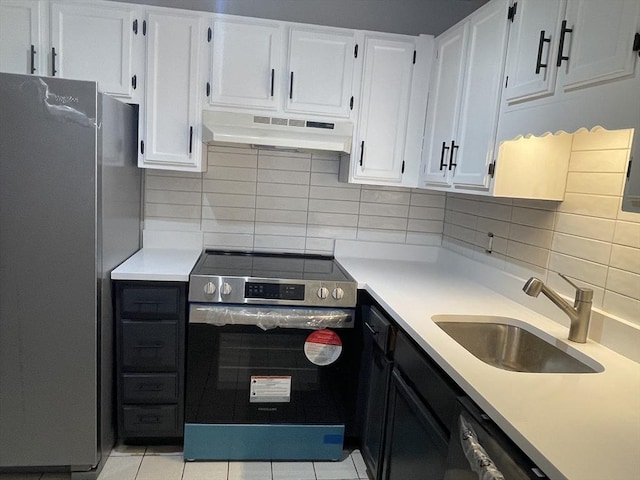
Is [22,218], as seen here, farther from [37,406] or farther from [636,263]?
[636,263]

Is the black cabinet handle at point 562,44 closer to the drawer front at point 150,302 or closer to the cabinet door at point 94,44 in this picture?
the drawer front at point 150,302

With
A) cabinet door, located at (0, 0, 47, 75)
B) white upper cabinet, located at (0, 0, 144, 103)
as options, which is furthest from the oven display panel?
cabinet door, located at (0, 0, 47, 75)

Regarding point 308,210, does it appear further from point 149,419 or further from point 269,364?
point 149,419

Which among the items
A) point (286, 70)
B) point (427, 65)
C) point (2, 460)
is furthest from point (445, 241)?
point (2, 460)

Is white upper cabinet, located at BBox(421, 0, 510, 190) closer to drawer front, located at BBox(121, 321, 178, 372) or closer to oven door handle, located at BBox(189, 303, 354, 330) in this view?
oven door handle, located at BBox(189, 303, 354, 330)

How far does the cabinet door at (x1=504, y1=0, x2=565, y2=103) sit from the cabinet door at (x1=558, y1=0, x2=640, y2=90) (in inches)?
2.2

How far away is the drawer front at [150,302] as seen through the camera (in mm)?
2141

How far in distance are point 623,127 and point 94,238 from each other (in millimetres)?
1867

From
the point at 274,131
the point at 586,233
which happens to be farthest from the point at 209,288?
the point at 586,233

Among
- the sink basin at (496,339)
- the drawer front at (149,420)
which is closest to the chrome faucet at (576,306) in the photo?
the sink basin at (496,339)

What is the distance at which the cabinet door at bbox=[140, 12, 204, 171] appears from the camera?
7.58ft

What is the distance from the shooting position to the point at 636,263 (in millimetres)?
1494

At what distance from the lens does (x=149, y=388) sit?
2.22 m

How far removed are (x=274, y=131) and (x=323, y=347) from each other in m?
1.10
